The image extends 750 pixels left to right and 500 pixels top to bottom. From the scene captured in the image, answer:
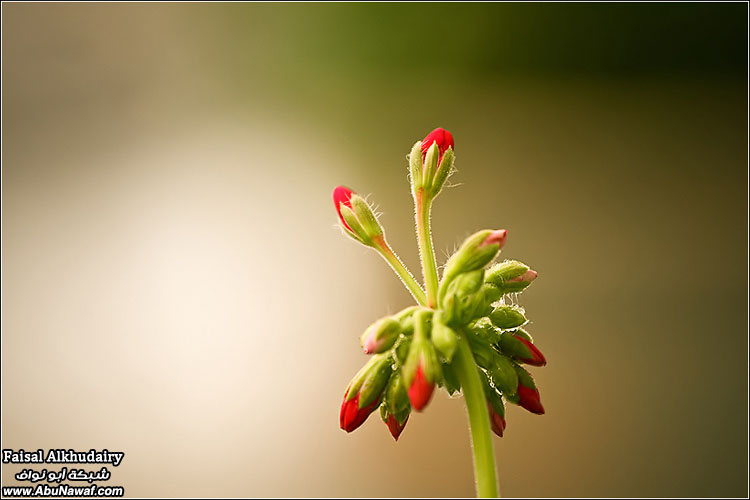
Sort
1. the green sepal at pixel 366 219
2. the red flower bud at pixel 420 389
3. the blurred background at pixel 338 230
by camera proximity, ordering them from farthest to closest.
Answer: the blurred background at pixel 338 230, the green sepal at pixel 366 219, the red flower bud at pixel 420 389

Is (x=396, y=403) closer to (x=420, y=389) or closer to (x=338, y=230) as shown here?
(x=420, y=389)

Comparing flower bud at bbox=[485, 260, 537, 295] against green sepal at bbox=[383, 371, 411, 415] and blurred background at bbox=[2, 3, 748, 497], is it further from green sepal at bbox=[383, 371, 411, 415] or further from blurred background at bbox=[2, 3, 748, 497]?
blurred background at bbox=[2, 3, 748, 497]

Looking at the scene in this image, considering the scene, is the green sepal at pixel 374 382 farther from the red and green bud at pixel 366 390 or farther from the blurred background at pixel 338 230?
the blurred background at pixel 338 230

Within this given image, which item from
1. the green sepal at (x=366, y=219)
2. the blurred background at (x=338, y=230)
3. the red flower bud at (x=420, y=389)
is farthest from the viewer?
the blurred background at (x=338, y=230)

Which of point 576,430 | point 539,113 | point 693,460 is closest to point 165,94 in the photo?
point 539,113

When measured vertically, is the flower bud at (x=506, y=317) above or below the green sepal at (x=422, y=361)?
above

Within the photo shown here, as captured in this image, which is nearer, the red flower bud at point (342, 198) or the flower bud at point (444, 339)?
the flower bud at point (444, 339)

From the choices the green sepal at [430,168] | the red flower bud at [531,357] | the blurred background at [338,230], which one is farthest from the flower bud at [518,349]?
the blurred background at [338,230]

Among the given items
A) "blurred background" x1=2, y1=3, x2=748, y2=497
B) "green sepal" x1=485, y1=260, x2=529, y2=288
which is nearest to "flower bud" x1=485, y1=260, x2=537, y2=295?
"green sepal" x1=485, y1=260, x2=529, y2=288
